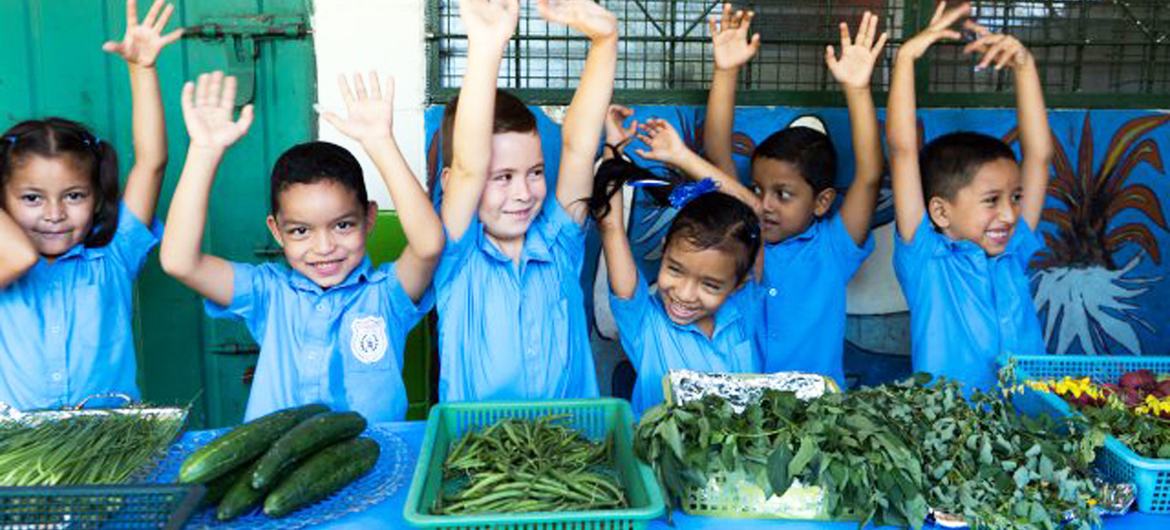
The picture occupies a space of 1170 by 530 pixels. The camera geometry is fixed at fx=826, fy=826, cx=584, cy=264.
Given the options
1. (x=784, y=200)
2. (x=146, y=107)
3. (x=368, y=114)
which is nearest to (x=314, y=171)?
(x=368, y=114)

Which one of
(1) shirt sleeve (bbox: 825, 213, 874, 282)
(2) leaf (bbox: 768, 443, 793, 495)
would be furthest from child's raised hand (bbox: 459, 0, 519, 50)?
(1) shirt sleeve (bbox: 825, 213, 874, 282)

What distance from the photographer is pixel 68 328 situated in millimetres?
2957

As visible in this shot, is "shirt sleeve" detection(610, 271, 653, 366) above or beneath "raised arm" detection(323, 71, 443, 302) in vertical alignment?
beneath

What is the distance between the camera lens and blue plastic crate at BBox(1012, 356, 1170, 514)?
1.94 metres

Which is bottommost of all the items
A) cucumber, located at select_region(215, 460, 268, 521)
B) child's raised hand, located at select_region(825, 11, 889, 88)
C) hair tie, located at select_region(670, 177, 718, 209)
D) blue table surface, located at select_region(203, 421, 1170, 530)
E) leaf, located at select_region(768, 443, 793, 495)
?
blue table surface, located at select_region(203, 421, 1170, 530)

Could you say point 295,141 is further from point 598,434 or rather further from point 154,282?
point 598,434

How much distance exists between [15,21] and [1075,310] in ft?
19.1

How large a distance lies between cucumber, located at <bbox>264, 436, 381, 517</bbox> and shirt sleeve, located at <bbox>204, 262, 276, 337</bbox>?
3.29ft

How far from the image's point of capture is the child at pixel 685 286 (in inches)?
116

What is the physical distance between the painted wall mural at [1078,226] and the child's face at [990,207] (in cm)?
105

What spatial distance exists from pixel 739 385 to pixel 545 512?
0.94m

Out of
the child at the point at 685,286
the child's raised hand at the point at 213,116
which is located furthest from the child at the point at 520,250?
the child's raised hand at the point at 213,116

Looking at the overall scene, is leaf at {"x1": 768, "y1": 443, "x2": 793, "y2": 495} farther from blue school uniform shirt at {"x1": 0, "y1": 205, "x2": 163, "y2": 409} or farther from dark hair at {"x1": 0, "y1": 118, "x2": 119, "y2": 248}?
dark hair at {"x1": 0, "y1": 118, "x2": 119, "y2": 248}

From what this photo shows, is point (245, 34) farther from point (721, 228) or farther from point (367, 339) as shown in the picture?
point (721, 228)
